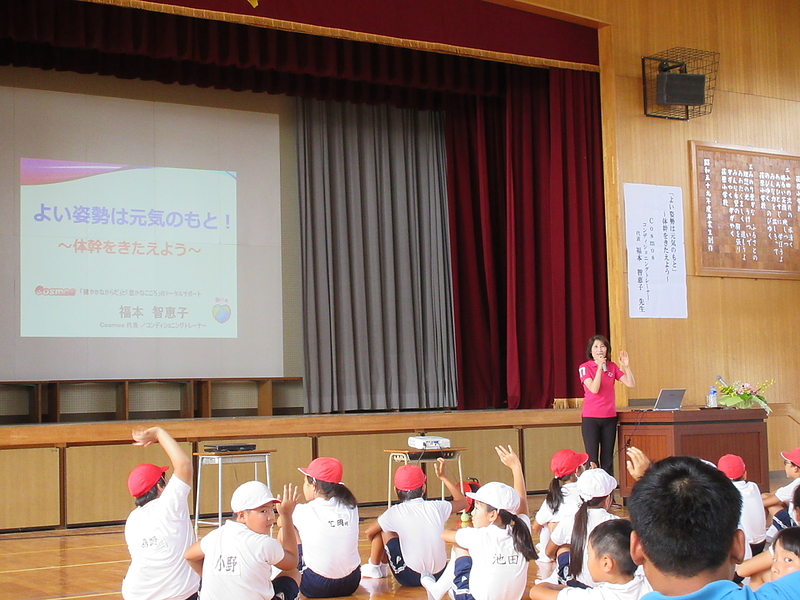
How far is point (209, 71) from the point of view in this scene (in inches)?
321

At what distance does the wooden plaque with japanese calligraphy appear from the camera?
8539mm

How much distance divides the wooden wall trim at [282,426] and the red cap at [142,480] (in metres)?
3.03

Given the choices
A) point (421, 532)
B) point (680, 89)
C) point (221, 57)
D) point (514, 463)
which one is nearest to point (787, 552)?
point (514, 463)

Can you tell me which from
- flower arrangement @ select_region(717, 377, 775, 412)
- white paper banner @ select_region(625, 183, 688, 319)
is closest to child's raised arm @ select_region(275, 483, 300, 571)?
flower arrangement @ select_region(717, 377, 775, 412)

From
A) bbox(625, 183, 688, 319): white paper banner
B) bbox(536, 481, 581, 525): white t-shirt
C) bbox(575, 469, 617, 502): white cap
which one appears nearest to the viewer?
bbox(575, 469, 617, 502): white cap

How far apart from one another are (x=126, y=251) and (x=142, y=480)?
5.04m

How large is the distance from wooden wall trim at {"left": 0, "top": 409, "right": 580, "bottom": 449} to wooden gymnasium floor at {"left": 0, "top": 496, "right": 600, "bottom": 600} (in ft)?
2.21

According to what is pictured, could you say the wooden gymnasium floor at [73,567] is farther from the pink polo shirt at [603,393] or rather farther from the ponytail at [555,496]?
the pink polo shirt at [603,393]

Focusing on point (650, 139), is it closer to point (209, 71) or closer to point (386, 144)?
point (386, 144)

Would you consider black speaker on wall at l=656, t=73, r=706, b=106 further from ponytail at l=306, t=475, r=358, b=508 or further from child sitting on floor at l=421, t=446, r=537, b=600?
child sitting on floor at l=421, t=446, r=537, b=600

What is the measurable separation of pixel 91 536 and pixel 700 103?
654 centimetres

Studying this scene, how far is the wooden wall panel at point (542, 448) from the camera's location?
7648 millimetres

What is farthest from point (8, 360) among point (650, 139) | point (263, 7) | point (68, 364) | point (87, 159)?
point (650, 139)

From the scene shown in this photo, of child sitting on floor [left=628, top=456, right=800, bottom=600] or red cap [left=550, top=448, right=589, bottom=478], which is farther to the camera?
red cap [left=550, top=448, right=589, bottom=478]
